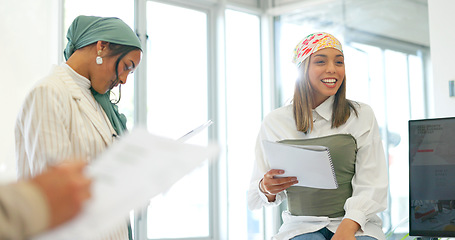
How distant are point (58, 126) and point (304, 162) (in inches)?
30.8

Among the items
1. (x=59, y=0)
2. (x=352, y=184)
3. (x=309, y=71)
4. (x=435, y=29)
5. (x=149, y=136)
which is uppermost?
(x=59, y=0)

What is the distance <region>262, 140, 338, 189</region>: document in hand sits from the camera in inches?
68.4

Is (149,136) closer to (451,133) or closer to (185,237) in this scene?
(451,133)

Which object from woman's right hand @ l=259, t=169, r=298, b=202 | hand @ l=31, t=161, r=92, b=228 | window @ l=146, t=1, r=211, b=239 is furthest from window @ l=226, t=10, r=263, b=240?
hand @ l=31, t=161, r=92, b=228

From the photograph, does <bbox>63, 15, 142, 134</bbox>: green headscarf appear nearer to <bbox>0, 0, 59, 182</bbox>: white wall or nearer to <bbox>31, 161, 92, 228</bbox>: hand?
<bbox>31, 161, 92, 228</bbox>: hand

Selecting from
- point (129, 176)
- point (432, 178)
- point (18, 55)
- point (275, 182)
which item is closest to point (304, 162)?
point (275, 182)

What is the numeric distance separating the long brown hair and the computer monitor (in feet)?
0.91

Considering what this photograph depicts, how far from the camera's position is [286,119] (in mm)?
2215

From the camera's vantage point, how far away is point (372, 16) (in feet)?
14.5

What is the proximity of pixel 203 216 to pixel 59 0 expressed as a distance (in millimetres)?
2120

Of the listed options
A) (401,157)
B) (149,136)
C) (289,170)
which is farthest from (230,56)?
(149,136)

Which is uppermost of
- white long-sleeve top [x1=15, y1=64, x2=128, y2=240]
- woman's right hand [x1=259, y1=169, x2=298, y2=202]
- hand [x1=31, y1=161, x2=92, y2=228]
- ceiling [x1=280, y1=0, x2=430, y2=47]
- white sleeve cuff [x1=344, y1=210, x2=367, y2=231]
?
ceiling [x1=280, y1=0, x2=430, y2=47]

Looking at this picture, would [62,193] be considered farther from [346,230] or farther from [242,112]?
[242,112]

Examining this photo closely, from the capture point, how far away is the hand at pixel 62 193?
0.82m
